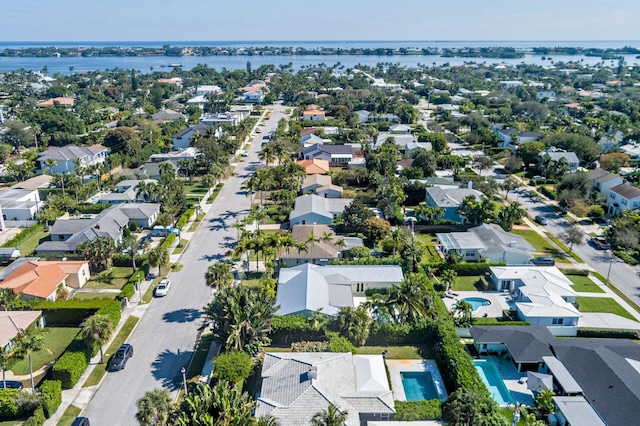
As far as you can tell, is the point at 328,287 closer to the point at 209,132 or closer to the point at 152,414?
the point at 152,414

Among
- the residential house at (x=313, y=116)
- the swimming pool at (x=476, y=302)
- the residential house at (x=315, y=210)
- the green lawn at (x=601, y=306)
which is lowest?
the swimming pool at (x=476, y=302)

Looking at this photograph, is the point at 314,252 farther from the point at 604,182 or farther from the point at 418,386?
the point at 604,182

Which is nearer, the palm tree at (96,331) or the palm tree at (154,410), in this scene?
the palm tree at (154,410)

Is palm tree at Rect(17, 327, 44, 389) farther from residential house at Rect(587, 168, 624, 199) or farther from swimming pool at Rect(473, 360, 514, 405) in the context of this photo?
residential house at Rect(587, 168, 624, 199)

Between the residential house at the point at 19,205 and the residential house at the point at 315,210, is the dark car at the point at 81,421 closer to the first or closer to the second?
the residential house at the point at 315,210

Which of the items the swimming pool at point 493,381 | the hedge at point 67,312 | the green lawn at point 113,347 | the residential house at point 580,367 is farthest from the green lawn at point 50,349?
the residential house at point 580,367

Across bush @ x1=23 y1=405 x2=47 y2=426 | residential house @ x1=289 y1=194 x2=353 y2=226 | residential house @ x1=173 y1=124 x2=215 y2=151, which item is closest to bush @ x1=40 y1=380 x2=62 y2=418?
bush @ x1=23 y1=405 x2=47 y2=426

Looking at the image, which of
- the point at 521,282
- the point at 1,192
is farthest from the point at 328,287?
the point at 1,192
